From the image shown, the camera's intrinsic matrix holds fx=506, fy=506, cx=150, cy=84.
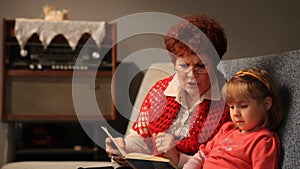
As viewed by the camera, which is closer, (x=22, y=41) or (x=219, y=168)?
(x=219, y=168)

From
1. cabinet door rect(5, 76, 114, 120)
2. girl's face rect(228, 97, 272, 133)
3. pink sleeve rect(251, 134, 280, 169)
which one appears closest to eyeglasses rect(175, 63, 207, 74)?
girl's face rect(228, 97, 272, 133)

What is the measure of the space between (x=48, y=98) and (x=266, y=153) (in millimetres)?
2054

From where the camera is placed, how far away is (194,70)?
1521 millimetres

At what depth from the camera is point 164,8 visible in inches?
147

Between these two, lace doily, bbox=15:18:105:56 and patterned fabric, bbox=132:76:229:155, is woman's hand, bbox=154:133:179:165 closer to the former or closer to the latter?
patterned fabric, bbox=132:76:229:155

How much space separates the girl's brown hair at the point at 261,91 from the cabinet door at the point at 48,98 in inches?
71.5

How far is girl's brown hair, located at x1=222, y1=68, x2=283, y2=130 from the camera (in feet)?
4.24

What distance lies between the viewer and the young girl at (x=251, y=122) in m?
1.26

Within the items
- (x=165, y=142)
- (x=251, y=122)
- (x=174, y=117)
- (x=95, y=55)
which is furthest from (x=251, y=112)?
(x=95, y=55)

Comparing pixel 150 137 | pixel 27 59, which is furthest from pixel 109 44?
pixel 150 137

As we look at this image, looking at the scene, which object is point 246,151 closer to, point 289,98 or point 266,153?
point 266,153

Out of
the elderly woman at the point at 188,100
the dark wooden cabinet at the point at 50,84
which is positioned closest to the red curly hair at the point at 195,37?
the elderly woman at the point at 188,100

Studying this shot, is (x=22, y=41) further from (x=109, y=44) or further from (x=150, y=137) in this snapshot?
(x=150, y=137)

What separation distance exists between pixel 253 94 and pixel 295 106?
0.35 ft
